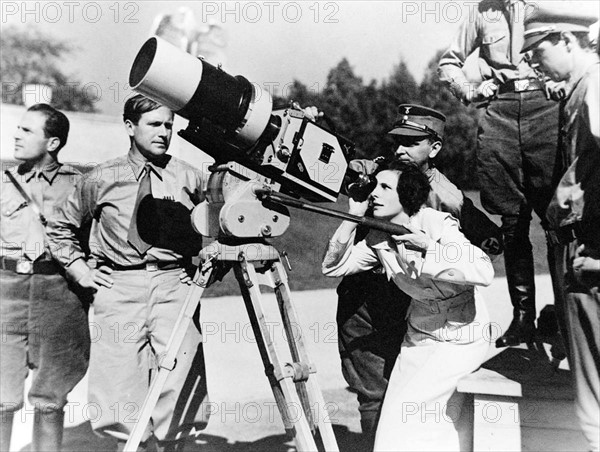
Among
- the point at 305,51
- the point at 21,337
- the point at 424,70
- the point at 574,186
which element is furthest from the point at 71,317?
the point at 574,186

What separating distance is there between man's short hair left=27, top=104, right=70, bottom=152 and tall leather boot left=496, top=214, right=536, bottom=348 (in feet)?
8.44

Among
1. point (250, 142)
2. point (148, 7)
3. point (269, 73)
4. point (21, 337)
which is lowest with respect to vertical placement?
point (21, 337)

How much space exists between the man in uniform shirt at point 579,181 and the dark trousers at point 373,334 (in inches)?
34.9

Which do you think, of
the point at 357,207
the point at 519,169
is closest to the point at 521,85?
the point at 519,169

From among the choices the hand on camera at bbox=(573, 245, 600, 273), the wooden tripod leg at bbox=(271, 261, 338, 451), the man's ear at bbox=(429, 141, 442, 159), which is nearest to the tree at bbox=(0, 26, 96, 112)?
the wooden tripod leg at bbox=(271, 261, 338, 451)

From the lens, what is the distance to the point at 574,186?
3.13 metres

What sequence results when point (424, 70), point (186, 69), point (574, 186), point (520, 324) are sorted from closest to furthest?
point (186, 69) → point (574, 186) → point (520, 324) → point (424, 70)

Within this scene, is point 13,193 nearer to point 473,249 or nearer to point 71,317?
point 71,317

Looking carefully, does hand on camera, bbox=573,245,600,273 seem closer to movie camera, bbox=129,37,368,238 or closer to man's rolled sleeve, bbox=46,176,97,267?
movie camera, bbox=129,37,368,238

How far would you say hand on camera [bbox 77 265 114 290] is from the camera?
3.44 meters

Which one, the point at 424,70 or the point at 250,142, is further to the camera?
the point at 424,70

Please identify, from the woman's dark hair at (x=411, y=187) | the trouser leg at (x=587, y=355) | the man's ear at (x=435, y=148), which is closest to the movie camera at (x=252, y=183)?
the woman's dark hair at (x=411, y=187)

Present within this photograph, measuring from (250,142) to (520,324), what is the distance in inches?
71.1

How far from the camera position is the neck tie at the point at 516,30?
3.42 m
